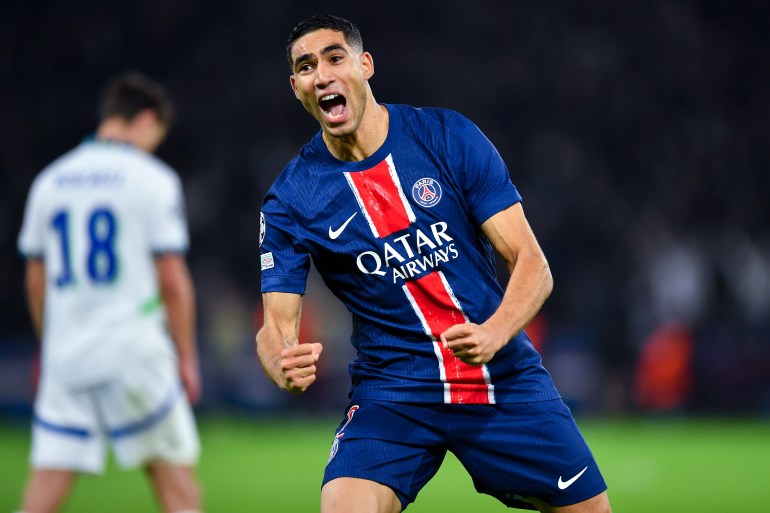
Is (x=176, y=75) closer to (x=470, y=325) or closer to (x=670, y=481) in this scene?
(x=670, y=481)

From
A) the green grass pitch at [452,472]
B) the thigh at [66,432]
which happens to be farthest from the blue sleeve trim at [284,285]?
the green grass pitch at [452,472]

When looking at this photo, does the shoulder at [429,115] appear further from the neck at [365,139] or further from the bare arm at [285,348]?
the bare arm at [285,348]

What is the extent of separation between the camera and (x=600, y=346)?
44.0 ft

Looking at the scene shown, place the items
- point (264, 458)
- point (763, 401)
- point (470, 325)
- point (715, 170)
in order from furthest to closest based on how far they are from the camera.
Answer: point (715, 170)
point (763, 401)
point (264, 458)
point (470, 325)

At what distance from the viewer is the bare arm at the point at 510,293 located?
328 centimetres

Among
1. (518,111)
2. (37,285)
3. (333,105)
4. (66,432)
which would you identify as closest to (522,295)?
(333,105)

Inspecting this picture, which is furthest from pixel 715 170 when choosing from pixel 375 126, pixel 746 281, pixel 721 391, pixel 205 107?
pixel 375 126

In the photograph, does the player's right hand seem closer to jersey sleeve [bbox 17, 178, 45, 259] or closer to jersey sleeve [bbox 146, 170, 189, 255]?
jersey sleeve [bbox 146, 170, 189, 255]

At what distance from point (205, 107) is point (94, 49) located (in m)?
1.83

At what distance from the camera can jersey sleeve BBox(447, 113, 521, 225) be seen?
3.71m

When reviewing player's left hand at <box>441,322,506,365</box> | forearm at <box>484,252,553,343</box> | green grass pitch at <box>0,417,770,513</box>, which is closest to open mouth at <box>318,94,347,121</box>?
forearm at <box>484,252,553,343</box>

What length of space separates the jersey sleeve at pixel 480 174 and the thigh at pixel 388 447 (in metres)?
0.68

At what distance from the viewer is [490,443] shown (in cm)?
379

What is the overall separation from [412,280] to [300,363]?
60cm
